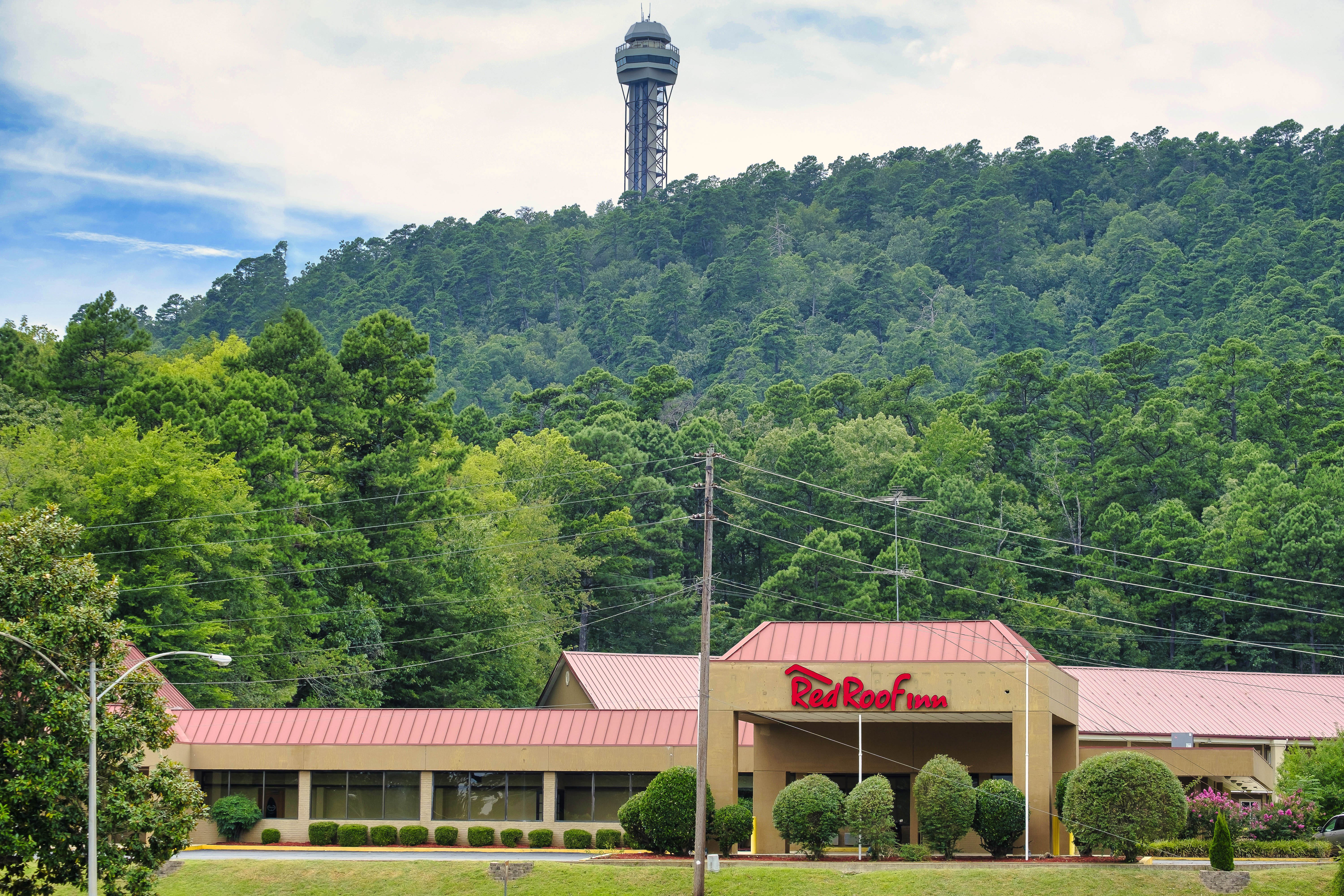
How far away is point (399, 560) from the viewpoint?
78.2 m

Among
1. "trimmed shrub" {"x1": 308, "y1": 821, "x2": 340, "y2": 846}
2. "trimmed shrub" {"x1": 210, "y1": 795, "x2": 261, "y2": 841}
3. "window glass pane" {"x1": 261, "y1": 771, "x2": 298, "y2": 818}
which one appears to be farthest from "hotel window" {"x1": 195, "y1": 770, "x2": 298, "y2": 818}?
"trimmed shrub" {"x1": 308, "y1": 821, "x2": 340, "y2": 846}

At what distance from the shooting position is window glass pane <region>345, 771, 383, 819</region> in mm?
50594

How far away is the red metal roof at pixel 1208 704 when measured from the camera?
5591 cm

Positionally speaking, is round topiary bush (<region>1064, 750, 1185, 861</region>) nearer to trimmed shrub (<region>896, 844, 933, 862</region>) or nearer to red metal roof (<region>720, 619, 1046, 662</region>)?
trimmed shrub (<region>896, 844, 933, 862</region>)

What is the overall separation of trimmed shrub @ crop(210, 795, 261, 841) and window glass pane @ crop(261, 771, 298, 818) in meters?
0.70

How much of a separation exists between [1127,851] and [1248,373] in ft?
272

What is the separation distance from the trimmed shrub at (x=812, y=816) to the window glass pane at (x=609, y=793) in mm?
10017

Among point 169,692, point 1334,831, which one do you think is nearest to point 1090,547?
point 1334,831

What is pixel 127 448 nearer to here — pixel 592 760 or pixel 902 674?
pixel 592 760

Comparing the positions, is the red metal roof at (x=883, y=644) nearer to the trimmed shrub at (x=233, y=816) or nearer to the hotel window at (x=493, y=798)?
the hotel window at (x=493, y=798)

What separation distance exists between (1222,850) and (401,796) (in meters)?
27.0

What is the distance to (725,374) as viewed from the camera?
526 ft

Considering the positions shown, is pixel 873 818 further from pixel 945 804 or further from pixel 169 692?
pixel 169 692

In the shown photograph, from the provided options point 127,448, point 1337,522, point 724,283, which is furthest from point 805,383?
point 127,448
